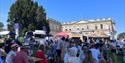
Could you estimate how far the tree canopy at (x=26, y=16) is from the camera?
232 ft

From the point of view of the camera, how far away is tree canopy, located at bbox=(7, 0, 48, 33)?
70688 mm

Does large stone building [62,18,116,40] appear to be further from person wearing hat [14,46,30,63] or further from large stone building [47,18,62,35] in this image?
person wearing hat [14,46,30,63]

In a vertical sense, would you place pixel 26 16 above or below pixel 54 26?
below

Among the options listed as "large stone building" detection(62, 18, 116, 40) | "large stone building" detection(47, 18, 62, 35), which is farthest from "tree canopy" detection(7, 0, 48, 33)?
"large stone building" detection(62, 18, 116, 40)

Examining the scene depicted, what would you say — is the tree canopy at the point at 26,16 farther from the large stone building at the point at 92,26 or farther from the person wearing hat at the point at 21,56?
the person wearing hat at the point at 21,56

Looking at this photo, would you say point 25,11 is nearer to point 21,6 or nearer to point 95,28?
point 21,6

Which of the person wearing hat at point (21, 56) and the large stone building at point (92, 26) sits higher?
the large stone building at point (92, 26)

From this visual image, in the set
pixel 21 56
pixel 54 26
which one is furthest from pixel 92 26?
pixel 21 56

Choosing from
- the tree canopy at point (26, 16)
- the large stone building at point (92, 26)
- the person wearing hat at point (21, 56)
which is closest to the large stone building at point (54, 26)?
the large stone building at point (92, 26)

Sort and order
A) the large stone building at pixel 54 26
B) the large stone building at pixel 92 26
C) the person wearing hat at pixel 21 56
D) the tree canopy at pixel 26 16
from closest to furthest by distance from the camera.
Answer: the person wearing hat at pixel 21 56 < the tree canopy at pixel 26 16 < the large stone building at pixel 54 26 < the large stone building at pixel 92 26

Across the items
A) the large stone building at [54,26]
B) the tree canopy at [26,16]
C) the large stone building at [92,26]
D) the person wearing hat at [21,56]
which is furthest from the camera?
the large stone building at [92,26]

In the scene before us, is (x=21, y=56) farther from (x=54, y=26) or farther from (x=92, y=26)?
(x=92, y=26)

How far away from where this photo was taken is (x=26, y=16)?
71.8m

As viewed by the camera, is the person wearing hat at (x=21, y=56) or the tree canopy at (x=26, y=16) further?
the tree canopy at (x=26, y=16)
